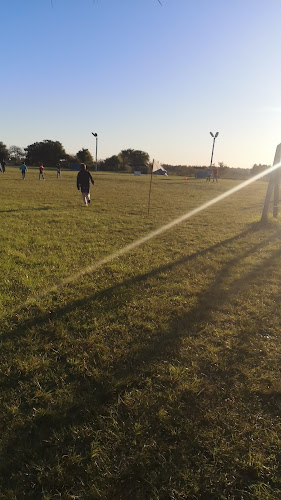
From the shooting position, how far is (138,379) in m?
2.95

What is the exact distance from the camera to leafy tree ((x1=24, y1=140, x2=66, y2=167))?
3098 inches

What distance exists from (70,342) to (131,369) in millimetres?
912

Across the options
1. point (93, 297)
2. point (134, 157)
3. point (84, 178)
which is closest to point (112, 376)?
point (93, 297)

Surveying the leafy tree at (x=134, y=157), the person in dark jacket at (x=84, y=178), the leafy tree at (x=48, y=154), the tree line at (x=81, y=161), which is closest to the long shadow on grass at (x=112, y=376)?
the person in dark jacket at (x=84, y=178)

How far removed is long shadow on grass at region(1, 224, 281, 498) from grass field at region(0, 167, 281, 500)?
0.01 metres

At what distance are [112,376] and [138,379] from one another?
0.96 ft

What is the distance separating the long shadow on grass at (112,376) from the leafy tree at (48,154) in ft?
270

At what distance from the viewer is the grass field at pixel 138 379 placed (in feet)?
6.77

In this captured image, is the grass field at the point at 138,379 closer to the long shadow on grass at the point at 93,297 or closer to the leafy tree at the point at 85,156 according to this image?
the long shadow on grass at the point at 93,297

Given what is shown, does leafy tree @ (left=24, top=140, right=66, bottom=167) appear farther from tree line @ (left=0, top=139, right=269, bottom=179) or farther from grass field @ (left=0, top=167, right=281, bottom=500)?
grass field @ (left=0, top=167, right=281, bottom=500)

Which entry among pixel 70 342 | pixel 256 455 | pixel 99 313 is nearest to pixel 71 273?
pixel 99 313

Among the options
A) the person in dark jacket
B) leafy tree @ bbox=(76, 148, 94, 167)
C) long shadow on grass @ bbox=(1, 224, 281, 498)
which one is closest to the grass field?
long shadow on grass @ bbox=(1, 224, 281, 498)

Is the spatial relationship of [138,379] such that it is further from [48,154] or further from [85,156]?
[48,154]

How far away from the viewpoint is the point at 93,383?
9.45 feet
